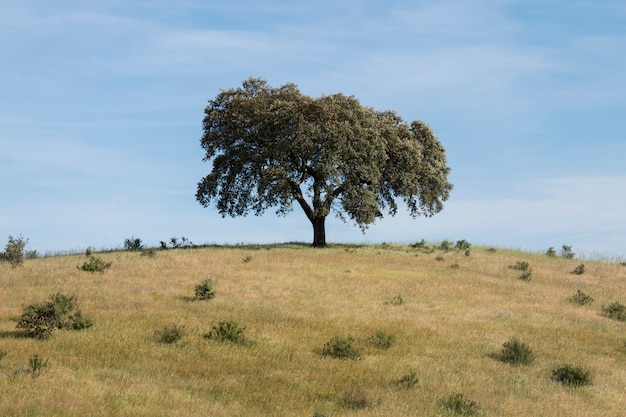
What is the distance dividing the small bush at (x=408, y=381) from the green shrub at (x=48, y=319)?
10982 mm

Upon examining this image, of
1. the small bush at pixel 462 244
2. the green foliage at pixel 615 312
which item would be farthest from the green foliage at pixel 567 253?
the green foliage at pixel 615 312

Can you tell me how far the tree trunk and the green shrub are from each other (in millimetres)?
35757

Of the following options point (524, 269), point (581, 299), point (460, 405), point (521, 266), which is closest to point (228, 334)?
point (460, 405)

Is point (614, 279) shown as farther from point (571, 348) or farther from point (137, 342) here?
point (137, 342)

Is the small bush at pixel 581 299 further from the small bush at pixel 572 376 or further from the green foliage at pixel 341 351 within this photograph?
the green foliage at pixel 341 351

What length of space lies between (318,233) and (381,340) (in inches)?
1388

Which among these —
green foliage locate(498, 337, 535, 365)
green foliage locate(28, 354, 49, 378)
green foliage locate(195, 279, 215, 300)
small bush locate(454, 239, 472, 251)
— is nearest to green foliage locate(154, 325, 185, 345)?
green foliage locate(28, 354, 49, 378)

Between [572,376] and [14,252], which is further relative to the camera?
[14,252]

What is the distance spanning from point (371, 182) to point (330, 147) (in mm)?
5275

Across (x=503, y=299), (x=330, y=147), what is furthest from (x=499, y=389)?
(x=330, y=147)

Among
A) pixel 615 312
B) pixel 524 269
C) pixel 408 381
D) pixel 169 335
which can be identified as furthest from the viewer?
pixel 524 269

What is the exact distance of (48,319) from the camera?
2175 centimetres

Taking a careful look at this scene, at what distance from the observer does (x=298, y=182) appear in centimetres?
5581

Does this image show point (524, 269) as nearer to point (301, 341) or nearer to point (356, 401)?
point (301, 341)
